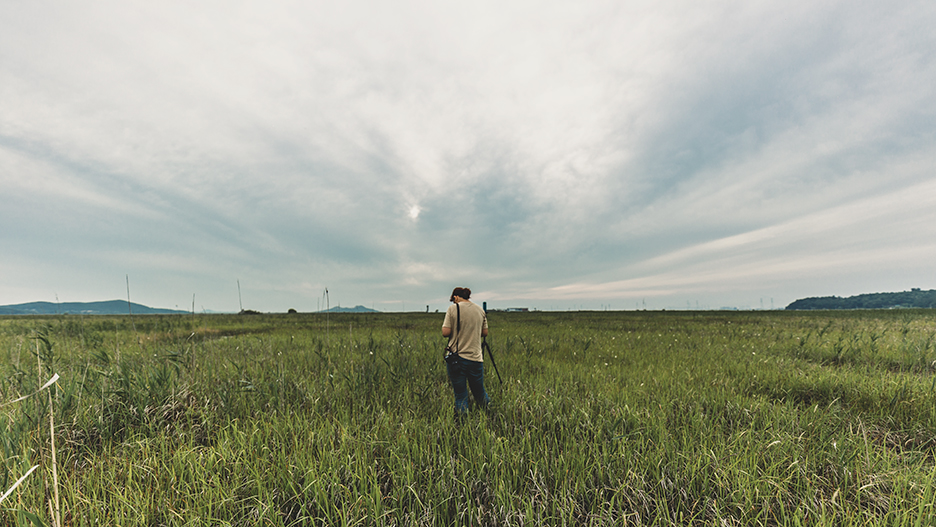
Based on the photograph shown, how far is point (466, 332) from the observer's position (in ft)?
16.3

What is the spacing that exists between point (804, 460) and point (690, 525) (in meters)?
1.91

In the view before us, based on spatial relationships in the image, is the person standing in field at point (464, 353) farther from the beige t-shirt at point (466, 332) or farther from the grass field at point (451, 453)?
the grass field at point (451, 453)

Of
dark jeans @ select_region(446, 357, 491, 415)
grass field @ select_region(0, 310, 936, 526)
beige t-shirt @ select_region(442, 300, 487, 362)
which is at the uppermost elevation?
beige t-shirt @ select_region(442, 300, 487, 362)

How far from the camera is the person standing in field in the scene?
489cm

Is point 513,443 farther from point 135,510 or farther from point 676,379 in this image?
point 676,379

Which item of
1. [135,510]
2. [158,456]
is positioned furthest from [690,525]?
[158,456]

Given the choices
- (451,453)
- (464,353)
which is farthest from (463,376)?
(451,453)

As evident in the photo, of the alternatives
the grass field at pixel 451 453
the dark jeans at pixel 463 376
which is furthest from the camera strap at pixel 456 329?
the grass field at pixel 451 453

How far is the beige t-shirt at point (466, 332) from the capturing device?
491 cm

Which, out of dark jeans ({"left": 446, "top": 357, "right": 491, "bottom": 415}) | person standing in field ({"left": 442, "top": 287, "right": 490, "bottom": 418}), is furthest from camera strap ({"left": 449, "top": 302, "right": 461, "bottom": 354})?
dark jeans ({"left": 446, "top": 357, "right": 491, "bottom": 415})

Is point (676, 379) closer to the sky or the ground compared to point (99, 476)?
closer to the ground

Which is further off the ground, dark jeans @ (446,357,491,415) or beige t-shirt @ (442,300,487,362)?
beige t-shirt @ (442,300,487,362)

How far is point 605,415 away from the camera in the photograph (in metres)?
4.73

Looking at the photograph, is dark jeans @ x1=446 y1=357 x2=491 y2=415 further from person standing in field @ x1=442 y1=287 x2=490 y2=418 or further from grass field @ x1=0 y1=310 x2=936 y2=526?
grass field @ x1=0 y1=310 x2=936 y2=526
